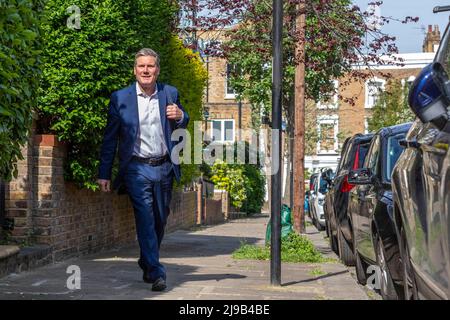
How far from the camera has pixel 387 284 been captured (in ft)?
22.0

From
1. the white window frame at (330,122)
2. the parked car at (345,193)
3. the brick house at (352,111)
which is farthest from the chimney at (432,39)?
the parked car at (345,193)

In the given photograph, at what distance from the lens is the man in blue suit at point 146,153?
7.18 metres

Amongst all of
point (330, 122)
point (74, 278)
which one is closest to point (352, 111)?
point (330, 122)

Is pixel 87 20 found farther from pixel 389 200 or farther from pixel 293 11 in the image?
pixel 293 11

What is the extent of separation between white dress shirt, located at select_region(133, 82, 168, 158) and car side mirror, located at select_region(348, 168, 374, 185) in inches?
83.5

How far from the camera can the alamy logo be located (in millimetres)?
7305

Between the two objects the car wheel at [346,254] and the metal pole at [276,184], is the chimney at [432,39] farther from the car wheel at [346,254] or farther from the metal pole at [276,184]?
the metal pole at [276,184]

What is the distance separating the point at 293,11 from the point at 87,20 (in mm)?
5892

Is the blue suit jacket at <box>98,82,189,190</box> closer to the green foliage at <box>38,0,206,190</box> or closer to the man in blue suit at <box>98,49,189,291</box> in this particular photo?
the man in blue suit at <box>98,49,189,291</box>

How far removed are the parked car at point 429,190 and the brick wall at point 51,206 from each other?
523 centimetres

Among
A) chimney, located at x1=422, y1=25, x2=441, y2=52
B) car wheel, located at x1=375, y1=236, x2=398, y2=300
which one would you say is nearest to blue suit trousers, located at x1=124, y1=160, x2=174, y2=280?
car wheel, located at x1=375, y1=236, x2=398, y2=300

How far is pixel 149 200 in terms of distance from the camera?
7.21m
